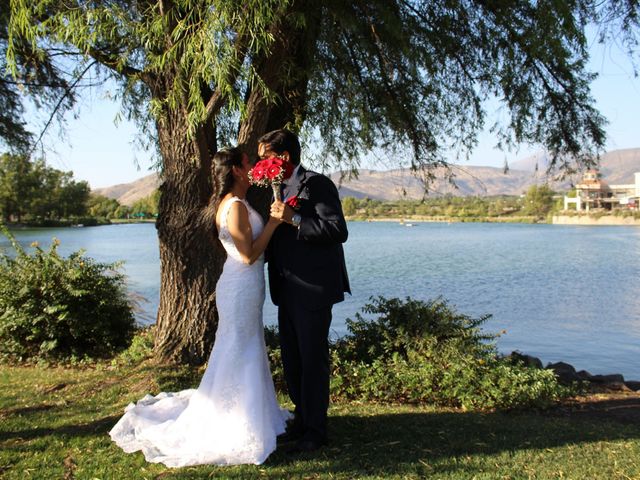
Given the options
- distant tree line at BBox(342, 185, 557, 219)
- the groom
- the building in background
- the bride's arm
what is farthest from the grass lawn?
distant tree line at BBox(342, 185, 557, 219)

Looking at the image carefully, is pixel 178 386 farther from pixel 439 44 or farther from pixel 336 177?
pixel 439 44

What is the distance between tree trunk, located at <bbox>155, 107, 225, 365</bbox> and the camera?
621 centimetres

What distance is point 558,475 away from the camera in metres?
3.62

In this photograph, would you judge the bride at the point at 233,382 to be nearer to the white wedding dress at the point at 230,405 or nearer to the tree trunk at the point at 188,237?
the white wedding dress at the point at 230,405

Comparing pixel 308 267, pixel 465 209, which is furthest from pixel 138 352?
pixel 465 209

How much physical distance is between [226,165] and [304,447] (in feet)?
6.16

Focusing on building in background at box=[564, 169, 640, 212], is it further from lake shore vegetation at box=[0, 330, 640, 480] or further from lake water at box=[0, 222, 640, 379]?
lake shore vegetation at box=[0, 330, 640, 480]

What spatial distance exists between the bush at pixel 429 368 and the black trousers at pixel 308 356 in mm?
1545

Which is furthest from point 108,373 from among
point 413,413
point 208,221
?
point 413,413

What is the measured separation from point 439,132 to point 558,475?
5.45 meters

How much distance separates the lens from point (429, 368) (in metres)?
5.46

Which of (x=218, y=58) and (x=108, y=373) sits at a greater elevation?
(x=218, y=58)

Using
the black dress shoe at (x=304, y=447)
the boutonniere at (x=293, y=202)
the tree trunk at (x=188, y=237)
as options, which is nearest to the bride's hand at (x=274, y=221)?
the boutonniere at (x=293, y=202)

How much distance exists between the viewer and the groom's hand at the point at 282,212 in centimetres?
357
